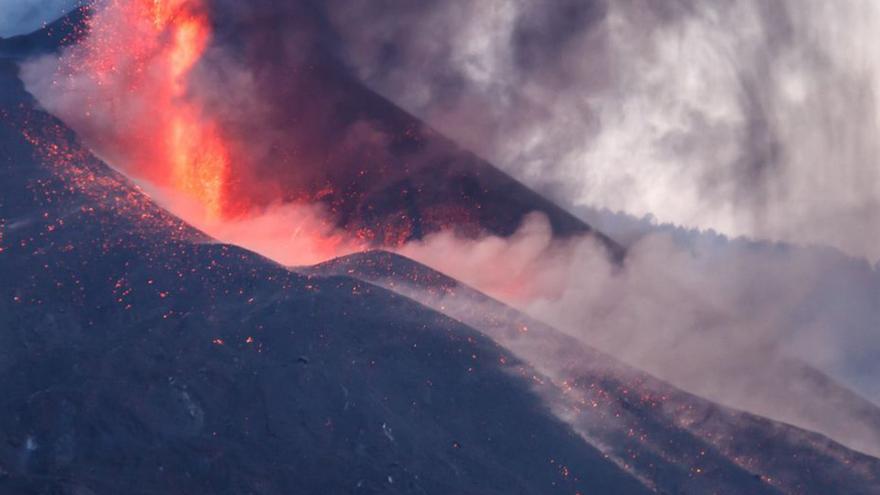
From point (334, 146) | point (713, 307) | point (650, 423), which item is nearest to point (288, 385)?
point (650, 423)

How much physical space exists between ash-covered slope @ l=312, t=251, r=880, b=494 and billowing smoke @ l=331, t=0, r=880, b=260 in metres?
3.96

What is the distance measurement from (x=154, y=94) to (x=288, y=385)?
6.11m

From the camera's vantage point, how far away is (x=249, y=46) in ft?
43.1

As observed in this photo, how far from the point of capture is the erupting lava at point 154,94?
1193 centimetres

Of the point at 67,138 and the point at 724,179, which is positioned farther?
the point at 724,179

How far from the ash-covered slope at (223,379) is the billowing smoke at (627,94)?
15.3ft

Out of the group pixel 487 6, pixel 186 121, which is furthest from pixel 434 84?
pixel 186 121

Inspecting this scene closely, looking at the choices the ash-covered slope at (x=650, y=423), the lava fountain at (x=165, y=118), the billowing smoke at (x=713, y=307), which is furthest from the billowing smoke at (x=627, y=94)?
the ash-covered slope at (x=650, y=423)

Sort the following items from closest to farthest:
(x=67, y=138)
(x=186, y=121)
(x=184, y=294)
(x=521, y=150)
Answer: (x=184, y=294), (x=67, y=138), (x=186, y=121), (x=521, y=150)

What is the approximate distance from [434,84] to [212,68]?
299cm

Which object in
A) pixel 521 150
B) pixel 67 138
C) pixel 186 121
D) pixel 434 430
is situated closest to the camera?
pixel 434 430

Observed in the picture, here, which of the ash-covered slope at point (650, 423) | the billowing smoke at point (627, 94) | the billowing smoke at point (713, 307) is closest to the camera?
the ash-covered slope at point (650, 423)

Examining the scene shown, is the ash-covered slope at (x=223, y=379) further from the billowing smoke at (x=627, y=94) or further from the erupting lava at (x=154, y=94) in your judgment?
the billowing smoke at (x=627, y=94)

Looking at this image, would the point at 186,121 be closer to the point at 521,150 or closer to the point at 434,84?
the point at 434,84
